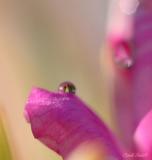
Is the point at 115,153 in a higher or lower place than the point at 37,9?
lower

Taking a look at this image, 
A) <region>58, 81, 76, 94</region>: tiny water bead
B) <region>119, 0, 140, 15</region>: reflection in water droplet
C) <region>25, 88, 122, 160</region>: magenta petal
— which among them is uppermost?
<region>119, 0, 140, 15</region>: reflection in water droplet

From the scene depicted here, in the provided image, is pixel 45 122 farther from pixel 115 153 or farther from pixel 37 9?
pixel 37 9

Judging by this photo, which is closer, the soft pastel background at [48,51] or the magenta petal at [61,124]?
the magenta petal at [61,124]

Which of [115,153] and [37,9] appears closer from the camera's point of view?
[115,153]

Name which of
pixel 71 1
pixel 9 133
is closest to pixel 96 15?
pixel 71 1

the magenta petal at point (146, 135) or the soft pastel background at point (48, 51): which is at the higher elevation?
the soft pastel background at point (48, 51)

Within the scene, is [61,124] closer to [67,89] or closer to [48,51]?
[67,89]

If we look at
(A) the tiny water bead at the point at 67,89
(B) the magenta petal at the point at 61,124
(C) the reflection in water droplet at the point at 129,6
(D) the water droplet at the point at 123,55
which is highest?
(C) the reflection in water droplet at the point at 129,6
